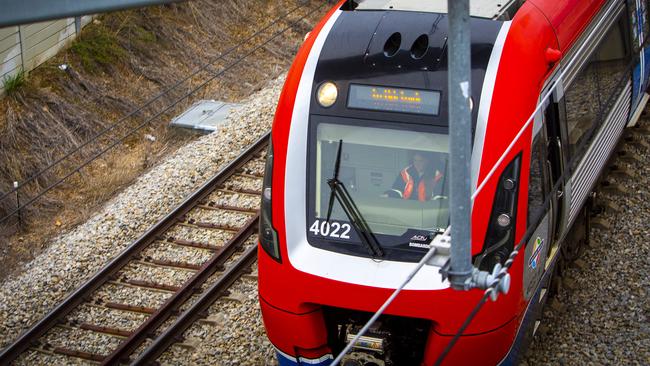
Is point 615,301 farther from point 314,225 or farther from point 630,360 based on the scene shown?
point 314,225

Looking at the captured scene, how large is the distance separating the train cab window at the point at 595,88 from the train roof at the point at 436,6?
0.97 m

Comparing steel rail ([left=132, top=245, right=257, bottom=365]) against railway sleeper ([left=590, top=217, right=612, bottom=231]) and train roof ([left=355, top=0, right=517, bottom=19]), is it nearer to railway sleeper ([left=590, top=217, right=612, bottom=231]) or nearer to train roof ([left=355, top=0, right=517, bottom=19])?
train roof ([left=355, top=0, right=517, bottom=19])

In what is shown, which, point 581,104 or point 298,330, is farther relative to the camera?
point 581,104

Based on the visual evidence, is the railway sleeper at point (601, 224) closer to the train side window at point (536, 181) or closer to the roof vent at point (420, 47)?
the train side window at point (536, 181)

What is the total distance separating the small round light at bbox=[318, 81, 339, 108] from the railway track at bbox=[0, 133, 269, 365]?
311 cm

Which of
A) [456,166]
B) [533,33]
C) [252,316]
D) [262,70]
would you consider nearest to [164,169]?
[252,316]

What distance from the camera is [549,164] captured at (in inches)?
310

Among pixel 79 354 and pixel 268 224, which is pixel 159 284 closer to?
pixel 79 354

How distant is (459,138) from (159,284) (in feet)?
19.5

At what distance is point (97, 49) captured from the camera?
17.4 m

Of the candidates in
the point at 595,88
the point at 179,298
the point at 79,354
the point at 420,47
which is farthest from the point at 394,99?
the point at 79,354

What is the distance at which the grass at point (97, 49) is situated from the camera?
1712 centimetres

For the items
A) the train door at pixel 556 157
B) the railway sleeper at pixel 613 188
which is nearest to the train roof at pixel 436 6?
the train door at pixel 556 157

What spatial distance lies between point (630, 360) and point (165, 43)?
12039 mm
